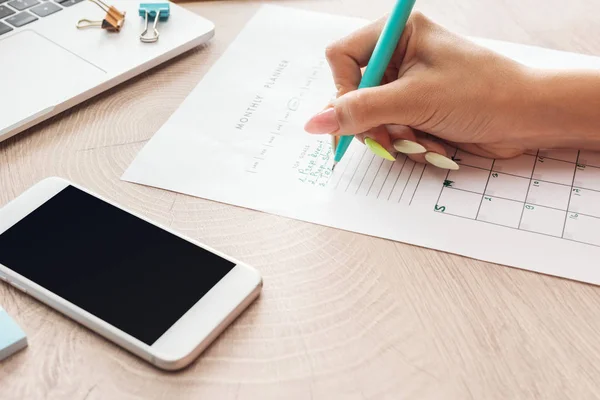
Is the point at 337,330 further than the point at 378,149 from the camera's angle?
No

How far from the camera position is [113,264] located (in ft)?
1.76

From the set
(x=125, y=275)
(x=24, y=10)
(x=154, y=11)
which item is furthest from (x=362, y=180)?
(x=24, y=10)

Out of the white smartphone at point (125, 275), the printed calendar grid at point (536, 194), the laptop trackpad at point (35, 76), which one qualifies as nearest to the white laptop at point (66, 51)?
the laptop trackpad at point (35, 76)

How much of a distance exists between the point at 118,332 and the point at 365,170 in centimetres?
30

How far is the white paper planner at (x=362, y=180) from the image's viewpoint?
23.2 inches

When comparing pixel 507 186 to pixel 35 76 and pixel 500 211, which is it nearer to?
pixel 500 211

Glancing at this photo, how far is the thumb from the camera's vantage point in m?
0.63

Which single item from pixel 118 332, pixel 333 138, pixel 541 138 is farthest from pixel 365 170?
pixel 118 332

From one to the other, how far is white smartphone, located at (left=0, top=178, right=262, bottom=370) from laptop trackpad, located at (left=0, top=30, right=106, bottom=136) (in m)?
0.16

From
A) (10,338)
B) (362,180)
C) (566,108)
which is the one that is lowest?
(10,338)

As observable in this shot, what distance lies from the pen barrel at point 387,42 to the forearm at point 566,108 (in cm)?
15

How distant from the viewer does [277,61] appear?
0.83 metres

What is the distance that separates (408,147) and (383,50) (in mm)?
101

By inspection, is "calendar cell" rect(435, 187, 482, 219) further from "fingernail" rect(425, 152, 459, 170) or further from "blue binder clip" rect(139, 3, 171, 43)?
"blue binder clip" rect(139, 3, 171, 43)
